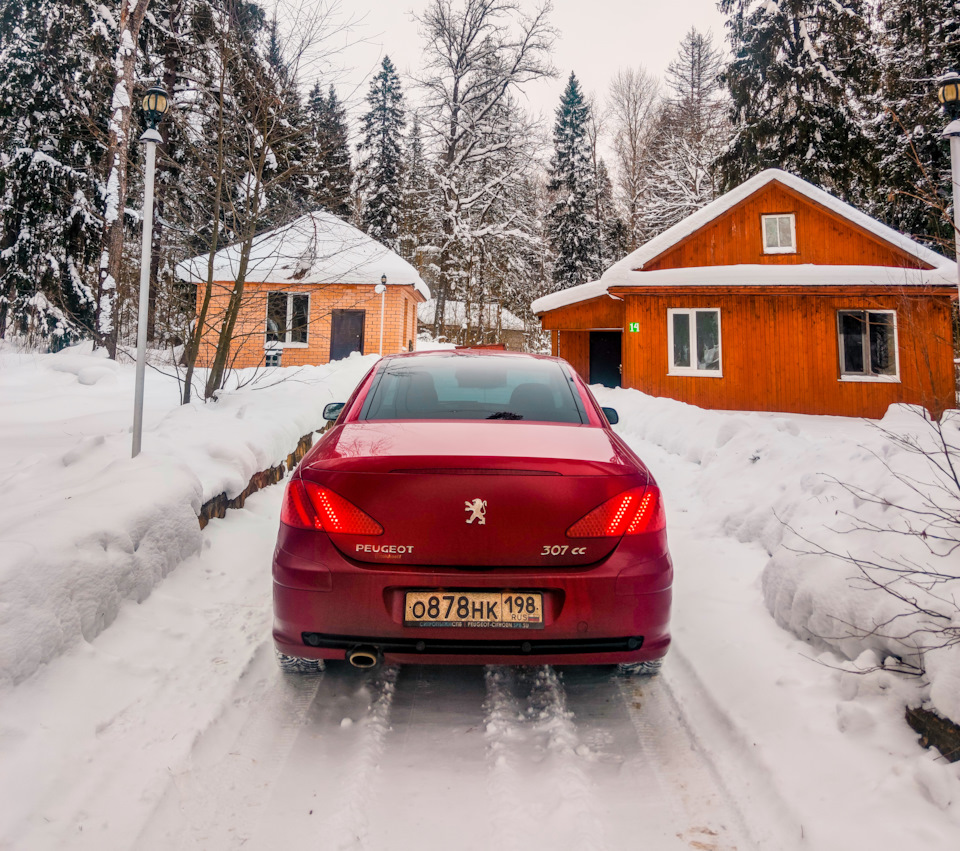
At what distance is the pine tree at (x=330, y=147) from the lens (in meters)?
7.75

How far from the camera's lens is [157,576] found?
3.47 metres

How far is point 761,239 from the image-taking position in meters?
16.9

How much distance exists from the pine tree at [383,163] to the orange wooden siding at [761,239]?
24328 millimetres

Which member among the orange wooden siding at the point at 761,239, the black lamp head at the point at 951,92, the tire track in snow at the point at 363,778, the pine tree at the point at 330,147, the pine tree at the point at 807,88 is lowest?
the tire track in snow at the point at 363,778

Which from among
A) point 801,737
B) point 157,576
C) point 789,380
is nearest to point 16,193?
point 157,576

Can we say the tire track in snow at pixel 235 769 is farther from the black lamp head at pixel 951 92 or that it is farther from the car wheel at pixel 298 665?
the black lamp head at pixel 951 92

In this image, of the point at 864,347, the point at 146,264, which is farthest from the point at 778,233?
the point at 146,264

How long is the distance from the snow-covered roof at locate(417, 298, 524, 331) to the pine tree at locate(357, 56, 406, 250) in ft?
18.3

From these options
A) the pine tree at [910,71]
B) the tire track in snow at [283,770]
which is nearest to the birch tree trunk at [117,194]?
the tire track in snow at [283,770]

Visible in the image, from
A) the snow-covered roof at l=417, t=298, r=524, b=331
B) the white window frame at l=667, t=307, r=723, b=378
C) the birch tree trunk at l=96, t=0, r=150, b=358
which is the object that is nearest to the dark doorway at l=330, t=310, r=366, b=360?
the birch tree trunk at l=96, t=0, r=150, b=358

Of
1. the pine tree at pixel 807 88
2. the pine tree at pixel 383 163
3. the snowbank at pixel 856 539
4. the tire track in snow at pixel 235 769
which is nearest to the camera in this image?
the tire track in snow at pixel 235 769

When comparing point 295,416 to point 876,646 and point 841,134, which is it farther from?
point 841,134

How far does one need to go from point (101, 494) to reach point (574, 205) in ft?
118

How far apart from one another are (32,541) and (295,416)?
4822 mm
